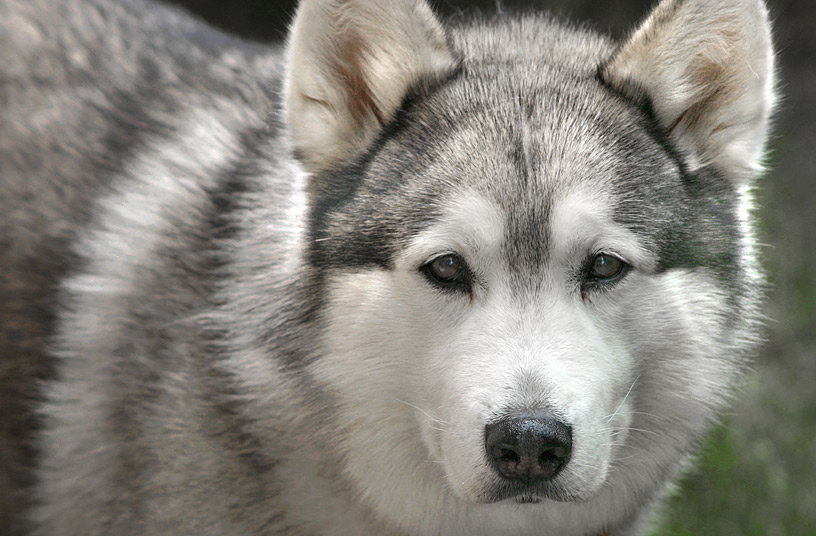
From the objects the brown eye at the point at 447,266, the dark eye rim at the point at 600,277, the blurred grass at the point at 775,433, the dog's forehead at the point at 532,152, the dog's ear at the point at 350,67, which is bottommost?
the blurred grass at the point at 775,433

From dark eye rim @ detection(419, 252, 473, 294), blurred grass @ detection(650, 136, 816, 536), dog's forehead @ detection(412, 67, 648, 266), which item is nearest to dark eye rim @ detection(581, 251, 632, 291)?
dog's forehead @ detection(412, 67, 648, 266)

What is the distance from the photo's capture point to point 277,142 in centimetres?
334

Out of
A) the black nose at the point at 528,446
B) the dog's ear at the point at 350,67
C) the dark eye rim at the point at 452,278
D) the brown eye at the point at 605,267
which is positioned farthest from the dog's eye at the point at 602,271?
the dog's ear at the point at 350,67

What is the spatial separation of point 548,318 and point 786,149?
5224mm

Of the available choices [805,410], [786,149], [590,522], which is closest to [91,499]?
[590,522]

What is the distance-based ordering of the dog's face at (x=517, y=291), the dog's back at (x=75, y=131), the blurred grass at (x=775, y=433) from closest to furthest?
the dog's face at (x=517, y=291) → the dog's back at (x=75, y=131) → the blurred grass at (x=775, y=433)

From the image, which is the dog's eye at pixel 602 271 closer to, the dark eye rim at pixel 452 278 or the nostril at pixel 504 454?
the dark eye rim at pixel 452 278

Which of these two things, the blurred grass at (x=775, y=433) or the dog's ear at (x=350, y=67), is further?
the blurred grass at (x=775, y=433)

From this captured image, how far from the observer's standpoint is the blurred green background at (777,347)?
4.90 m

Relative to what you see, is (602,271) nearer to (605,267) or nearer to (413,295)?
(605,267)

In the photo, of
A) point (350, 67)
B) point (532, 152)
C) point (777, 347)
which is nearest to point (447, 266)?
point (532, 152)

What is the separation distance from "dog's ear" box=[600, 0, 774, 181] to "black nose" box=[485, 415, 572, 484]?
108 centimetres

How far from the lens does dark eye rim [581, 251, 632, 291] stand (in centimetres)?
265

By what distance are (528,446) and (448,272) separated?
57 cm
